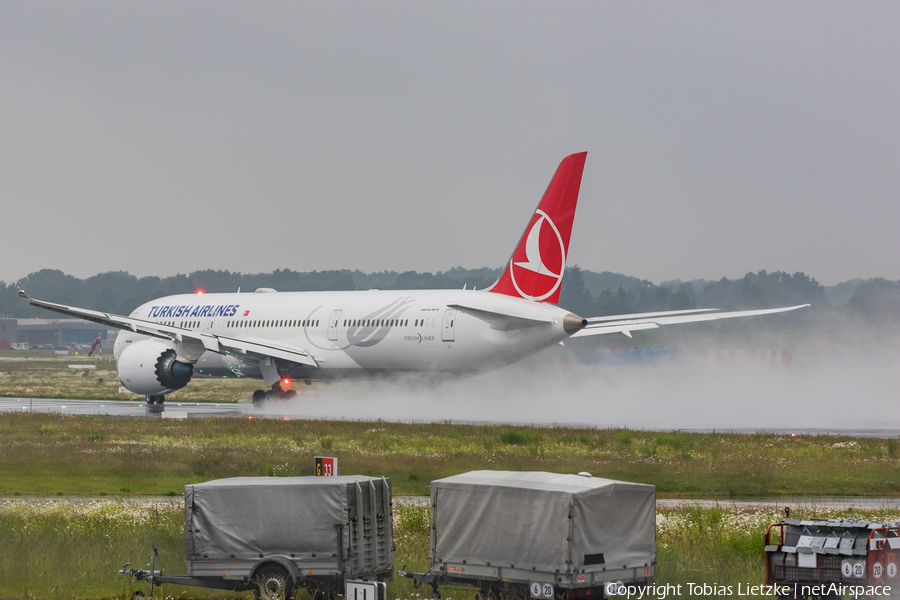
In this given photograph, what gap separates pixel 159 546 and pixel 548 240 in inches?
1084

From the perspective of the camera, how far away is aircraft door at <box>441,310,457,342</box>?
146 ft

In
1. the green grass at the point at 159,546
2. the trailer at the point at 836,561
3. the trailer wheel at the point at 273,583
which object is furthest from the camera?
the green grass at the point at 159,546

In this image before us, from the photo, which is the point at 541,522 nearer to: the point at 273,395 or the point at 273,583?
the point at 273,583

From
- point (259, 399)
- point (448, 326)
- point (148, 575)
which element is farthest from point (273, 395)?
point (148, 575)

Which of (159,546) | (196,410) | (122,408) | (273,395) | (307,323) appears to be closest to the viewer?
(159,546)

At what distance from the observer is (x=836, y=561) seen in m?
13.3

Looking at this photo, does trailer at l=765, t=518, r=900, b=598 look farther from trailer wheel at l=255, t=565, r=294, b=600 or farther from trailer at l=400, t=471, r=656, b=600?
trailer wheel at l=255, t=565, r=294, b=600

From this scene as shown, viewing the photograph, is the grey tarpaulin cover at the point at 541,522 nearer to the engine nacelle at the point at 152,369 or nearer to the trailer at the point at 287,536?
the trailer at the point at 287,536

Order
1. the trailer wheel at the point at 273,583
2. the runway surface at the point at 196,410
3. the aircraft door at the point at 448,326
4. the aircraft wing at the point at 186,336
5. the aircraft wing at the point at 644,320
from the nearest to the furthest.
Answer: the trailer wheel at the point at 273,583 < the runway surface at the point at 196,410 < the aircraft wing at the point at 644,320 < the aircraft door at the point at 448,326 < the aircraft wing at the point at 186,336

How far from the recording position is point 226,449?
108ft

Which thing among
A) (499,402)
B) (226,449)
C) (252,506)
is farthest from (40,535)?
(499,402)

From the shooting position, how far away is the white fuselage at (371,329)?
4338 centimetres

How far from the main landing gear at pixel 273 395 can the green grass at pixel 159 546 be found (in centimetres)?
2592

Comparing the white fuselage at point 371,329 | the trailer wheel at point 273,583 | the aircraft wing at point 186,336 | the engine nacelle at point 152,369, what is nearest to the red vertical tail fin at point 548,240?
the white fuselage at point 371,329
